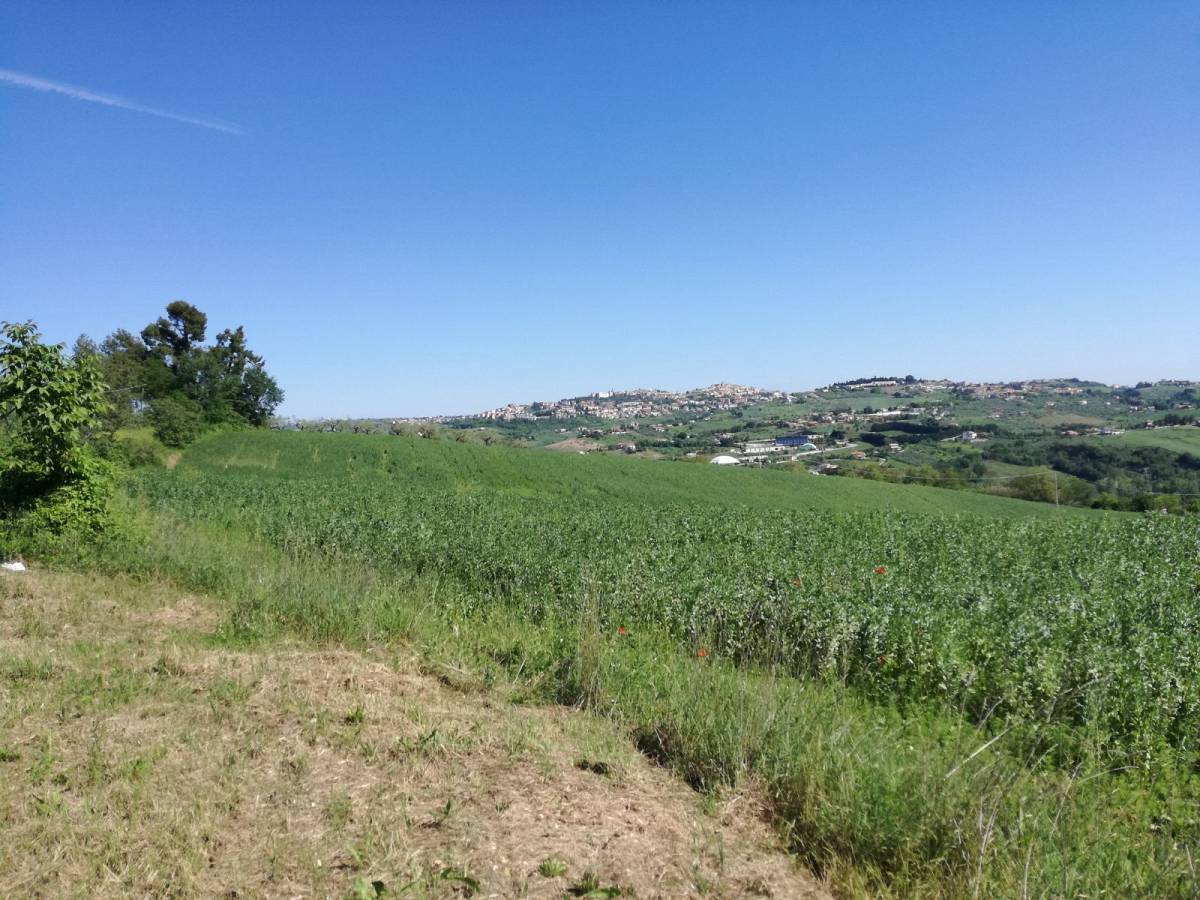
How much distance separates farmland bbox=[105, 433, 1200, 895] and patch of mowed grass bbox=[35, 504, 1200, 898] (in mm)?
20

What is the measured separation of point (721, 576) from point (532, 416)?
17492 centimetres

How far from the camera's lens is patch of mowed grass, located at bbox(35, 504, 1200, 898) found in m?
3.34

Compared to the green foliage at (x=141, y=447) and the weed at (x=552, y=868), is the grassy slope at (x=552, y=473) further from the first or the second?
the weed at (x=552, y=868)

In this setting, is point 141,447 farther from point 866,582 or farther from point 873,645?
point 873,645

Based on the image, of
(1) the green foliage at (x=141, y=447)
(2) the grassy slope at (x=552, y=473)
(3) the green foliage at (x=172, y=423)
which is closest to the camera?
(2) the grassy slope at (x=552, y=473)

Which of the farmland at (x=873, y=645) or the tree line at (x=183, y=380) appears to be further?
the tree line at (x=183, y=380)

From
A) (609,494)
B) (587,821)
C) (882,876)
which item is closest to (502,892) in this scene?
(587,821)

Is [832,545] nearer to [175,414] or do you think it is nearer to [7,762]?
[7,762]

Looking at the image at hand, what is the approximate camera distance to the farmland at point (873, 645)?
3682 millimetres

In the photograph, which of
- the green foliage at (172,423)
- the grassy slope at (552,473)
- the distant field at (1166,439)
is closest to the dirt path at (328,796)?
the grassy slope at (552,473)

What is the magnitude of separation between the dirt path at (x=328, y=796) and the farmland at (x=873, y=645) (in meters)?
0.61

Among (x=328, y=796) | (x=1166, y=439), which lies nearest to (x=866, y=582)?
(x=328, y=796)

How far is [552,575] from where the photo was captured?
9.96m

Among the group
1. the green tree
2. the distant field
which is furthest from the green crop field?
the distant field
